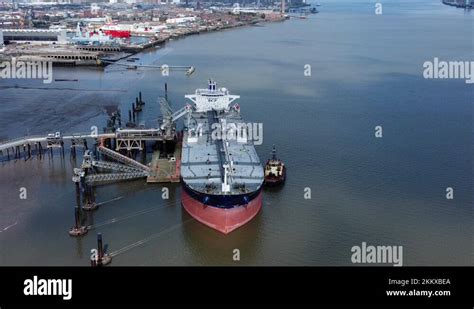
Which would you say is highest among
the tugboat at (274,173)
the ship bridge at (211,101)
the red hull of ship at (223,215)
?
the ship bridge at (211,101)

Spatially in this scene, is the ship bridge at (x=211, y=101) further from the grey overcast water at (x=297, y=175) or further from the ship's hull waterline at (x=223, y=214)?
the ship's hull waterline at (x=223, y=214)

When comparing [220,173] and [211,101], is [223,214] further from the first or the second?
[211,101]

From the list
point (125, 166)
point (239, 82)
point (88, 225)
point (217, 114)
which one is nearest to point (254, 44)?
point (239, 82)

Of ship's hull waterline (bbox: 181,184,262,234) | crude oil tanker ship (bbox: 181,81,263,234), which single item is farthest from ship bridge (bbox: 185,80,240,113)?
ship's hull waterline (bbox: 181,184,262,234)

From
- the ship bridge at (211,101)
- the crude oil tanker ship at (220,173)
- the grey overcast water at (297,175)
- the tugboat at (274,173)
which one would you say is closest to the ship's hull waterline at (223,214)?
the crude oil tanker ship at (220,173)

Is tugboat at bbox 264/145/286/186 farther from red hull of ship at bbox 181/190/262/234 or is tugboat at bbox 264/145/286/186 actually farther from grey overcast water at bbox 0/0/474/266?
red hull of ship at bbox 181/190/262/234

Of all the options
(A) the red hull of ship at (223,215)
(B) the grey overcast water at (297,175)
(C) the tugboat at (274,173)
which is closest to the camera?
(B) the grey overcast water at (297,175)

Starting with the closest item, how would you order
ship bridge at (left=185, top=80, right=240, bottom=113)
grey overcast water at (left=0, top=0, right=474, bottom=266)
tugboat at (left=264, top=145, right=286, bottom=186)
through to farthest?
grey overcast water at (left=0, top=0, right=474, bottom=266) → tugboat at (left=264, top=145, right=286, bottom=186) → ship bridge at (left=185, top=80, right=240, bottom=113)
